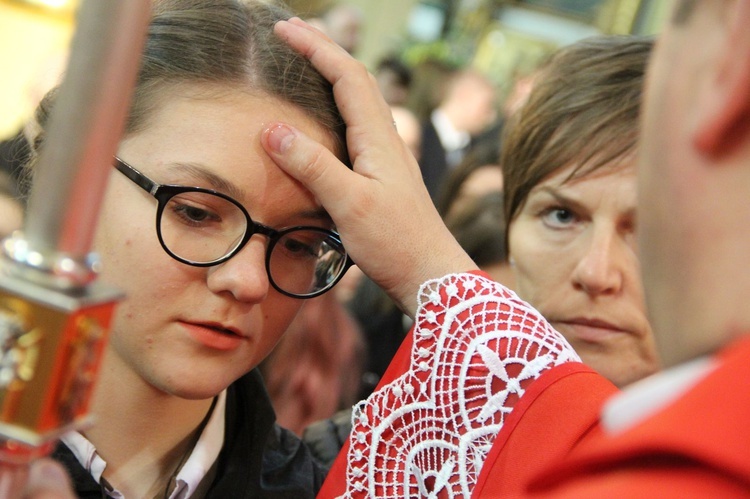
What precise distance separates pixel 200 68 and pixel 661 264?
0.92 meters

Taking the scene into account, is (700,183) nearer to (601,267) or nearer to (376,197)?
(376,197)

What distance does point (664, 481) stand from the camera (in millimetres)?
534

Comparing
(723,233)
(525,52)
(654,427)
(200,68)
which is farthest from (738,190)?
(525,52)

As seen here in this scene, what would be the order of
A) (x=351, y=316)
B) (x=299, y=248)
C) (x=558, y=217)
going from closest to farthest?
(x=299, y=248)
(x=558, y=217)
(x=351, y=316)

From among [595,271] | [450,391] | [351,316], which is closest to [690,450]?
[450,391]

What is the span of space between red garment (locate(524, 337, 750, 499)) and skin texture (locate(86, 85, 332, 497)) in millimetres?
751

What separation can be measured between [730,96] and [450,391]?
0.73m

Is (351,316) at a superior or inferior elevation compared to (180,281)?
inferior

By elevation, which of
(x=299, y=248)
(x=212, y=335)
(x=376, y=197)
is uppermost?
(x=376, y=197)

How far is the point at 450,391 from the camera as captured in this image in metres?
1.25

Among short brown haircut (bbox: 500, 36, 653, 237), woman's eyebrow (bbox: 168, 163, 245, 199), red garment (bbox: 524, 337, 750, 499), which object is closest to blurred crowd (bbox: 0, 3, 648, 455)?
short brown haircut (bbox: 500, 36, 653, 237)

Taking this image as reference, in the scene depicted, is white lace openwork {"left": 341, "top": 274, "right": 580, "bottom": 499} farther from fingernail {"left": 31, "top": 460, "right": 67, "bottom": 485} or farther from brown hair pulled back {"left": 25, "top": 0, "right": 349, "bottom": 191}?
fingernail {"left": 31, "top": 460, "right": 67, "bottom": 485}

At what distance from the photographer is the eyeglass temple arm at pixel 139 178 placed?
1265 mm

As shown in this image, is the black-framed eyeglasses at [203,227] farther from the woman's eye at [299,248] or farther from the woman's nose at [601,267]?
the woman's nose at [601,267]
